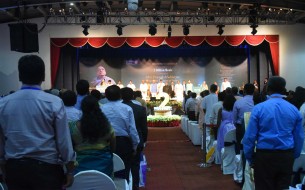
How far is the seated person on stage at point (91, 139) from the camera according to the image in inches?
121

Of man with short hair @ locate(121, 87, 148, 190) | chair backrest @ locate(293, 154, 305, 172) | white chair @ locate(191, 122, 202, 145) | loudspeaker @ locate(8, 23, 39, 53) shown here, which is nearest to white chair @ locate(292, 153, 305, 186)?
chair backrest @ locate(293, 154, 305, 172)

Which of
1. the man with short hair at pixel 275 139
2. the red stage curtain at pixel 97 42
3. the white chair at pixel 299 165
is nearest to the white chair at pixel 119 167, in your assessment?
the man with short hair at pixel 275 139

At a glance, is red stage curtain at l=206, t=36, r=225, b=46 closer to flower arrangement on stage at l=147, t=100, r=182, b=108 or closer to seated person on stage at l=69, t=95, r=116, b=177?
flower arrangement on stage at l=147, t=100, r=182, b=108

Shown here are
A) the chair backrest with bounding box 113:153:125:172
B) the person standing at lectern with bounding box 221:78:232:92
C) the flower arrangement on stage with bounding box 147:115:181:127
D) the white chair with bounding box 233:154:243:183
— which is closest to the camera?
the chair backrest with bounding box 113:153:125:172

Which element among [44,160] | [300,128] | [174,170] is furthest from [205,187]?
[44,160]

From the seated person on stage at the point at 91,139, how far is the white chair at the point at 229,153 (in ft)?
10.6

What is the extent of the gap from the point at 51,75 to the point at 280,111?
1434cm

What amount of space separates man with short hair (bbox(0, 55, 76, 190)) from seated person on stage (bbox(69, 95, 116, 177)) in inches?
28.2

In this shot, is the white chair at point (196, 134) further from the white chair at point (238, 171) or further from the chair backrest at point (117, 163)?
the chair backrest at point (117, 163)

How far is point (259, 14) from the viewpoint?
1380cm

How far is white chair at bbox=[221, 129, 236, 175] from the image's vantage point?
6.07 m

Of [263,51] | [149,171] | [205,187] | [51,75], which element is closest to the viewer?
[205,187]

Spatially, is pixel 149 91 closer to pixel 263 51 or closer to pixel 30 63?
pixel 263 51

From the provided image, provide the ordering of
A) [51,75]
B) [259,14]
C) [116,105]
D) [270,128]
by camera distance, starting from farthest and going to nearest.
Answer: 1. [51,75]
2. [259,14]
3. [116,105]
4. [270,128]
